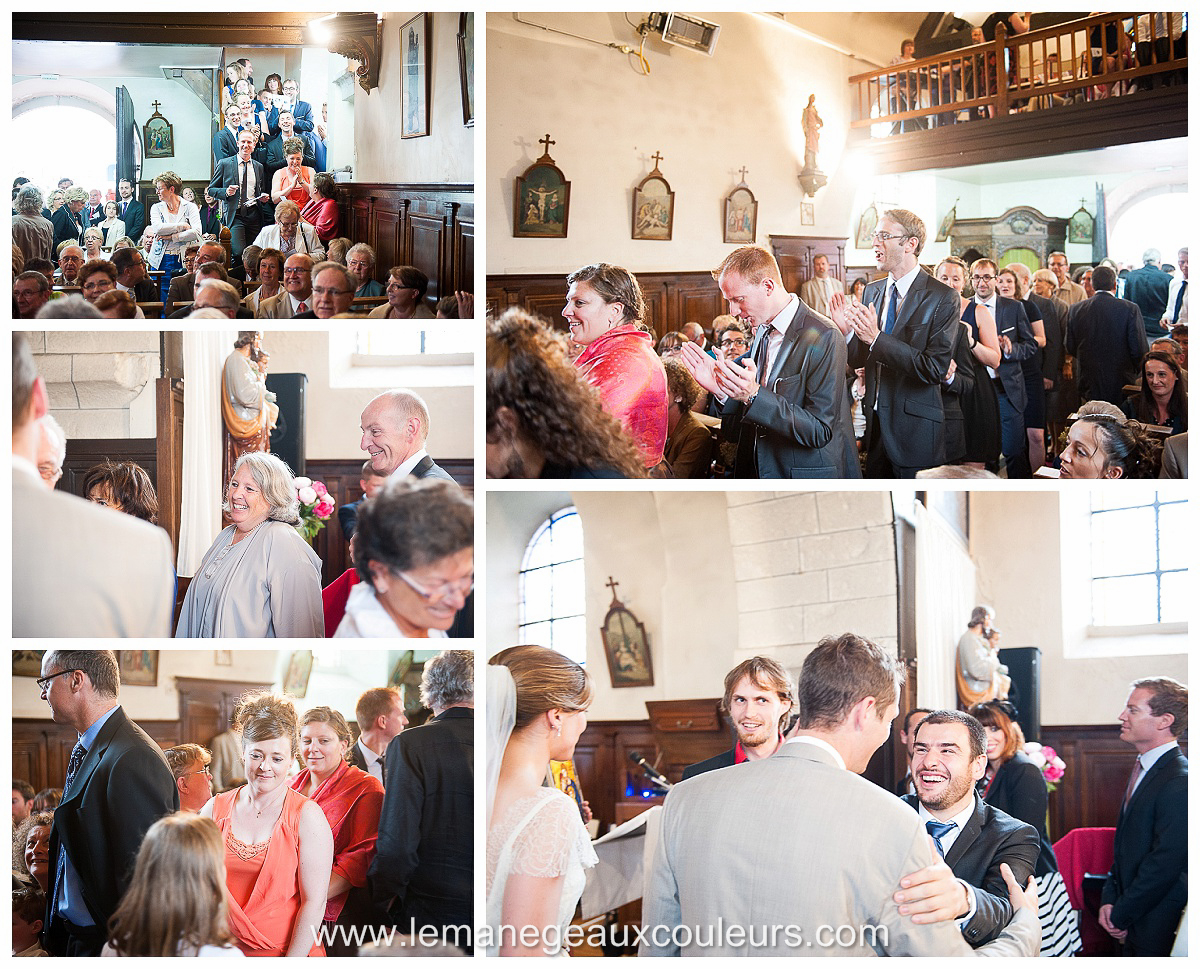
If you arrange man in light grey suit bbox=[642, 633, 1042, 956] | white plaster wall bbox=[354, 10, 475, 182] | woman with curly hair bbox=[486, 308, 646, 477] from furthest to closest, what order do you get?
white plaster wall bbox=[354, 10, 475, 182], woman with curly hair bbox=[486, 308, 646, 477], man in light grey suit bbox=[642, 633, 1042, 956]

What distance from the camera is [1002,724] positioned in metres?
3.32

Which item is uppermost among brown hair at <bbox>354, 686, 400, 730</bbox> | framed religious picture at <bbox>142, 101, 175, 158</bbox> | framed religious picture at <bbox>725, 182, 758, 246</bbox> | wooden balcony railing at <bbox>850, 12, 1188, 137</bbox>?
wooden balcony railing at <bbox>850, 12, 1188, 137</bbox>

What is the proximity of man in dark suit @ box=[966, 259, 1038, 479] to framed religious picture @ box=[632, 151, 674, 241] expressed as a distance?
3.09 feet

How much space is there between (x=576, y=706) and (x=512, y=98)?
1.84 metres

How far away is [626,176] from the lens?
131 inches

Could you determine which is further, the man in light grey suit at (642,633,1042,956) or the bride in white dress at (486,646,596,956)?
the bride in white dress at (486,646,596,956)

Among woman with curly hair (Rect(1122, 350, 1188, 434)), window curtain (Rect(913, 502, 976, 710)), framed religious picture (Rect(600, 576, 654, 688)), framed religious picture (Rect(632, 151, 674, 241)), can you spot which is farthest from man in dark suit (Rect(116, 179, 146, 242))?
woman with curly hair (Rect(1122, 350, 1188, 434))

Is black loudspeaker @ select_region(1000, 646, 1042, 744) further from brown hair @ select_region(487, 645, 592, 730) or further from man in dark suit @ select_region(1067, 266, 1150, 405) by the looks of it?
brown hair @ select_region(487, 645, 592, 730)

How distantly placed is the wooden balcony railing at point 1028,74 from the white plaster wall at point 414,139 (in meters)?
1.22

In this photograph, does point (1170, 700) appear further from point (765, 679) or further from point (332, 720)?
point (332, 720)

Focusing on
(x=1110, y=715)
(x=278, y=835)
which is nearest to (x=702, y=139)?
(x=1110, y=715)

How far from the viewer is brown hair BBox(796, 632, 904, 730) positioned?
327 centimetres

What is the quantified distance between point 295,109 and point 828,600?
7.26 feet

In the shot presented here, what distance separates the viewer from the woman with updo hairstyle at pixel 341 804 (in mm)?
3277
